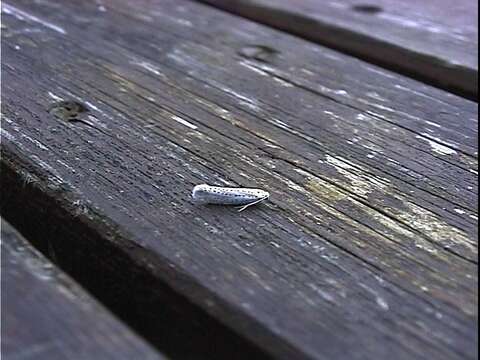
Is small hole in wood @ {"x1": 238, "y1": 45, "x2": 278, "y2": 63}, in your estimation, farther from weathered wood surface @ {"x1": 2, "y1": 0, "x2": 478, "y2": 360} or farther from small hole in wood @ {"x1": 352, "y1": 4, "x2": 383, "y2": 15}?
small hole in wood @ {"x1": 352, "y1": 4, "x2": 383, "y2": 15}

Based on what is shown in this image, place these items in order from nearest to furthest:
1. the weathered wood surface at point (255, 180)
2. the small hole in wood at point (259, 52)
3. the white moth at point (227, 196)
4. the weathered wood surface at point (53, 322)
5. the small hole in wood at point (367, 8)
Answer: the weathered wood surface at point (53, 322), the weathered wood surface at point (255, 180), the white moth at point (227, 196), the small hole in wood at point (259, 52), the small hole in wood at point (367, 8)

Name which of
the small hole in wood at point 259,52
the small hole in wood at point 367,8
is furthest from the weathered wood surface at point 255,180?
the small hole in wood at point 367,8

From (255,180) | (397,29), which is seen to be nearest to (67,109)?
(255,180)

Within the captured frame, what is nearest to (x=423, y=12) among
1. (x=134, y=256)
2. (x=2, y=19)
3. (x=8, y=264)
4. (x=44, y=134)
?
(x=2, y=19)

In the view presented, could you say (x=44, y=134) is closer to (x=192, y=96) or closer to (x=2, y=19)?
(x=192, y=96)

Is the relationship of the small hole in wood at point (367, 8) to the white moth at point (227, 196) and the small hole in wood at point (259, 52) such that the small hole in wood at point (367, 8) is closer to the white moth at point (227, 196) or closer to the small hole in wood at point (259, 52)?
the small hole in wood at point (259, 52)

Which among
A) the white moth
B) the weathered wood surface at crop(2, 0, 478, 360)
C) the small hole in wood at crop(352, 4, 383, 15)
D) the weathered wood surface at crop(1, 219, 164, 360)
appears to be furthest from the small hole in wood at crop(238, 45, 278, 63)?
the weathered wood surface at crop(1, 219, 164, 360)
